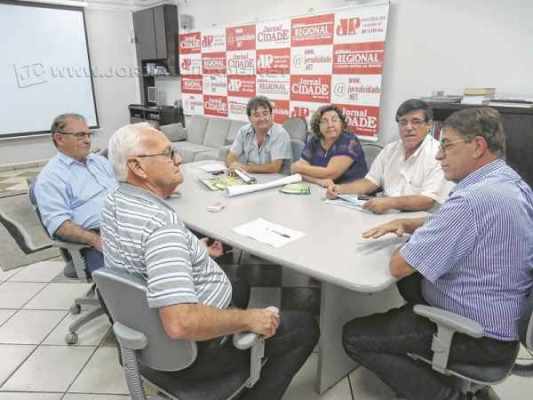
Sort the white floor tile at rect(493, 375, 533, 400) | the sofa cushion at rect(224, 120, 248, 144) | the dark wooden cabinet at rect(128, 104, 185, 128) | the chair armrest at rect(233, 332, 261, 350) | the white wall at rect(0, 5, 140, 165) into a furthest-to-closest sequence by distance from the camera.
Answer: the dark wooden cabinet at rect(128, 104, 185, 128) → the white wall at rect(0, 5, 140, 165) → the sofa cushion at rect(224, 120, 248, 144) → the white floor tile at rect(493, 375, 533, 400) → the chair armrest at rect(233, 332, 261, 350)

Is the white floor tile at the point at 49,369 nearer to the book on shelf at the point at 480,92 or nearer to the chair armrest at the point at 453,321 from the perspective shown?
the chair armrest at the point at 453,321

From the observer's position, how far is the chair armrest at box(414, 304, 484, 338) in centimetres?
108

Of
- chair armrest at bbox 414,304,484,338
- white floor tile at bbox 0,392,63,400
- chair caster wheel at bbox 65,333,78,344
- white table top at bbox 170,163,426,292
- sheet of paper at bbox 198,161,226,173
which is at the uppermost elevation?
white table top at bbox 170,163,426,292

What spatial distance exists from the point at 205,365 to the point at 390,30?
3.42 meters

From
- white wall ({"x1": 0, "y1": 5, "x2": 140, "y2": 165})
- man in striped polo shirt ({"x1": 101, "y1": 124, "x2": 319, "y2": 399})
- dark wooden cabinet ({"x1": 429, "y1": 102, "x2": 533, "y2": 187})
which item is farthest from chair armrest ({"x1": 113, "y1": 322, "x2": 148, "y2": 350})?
white wall ({"x1": 0, "y1": 5, "x2": 140, "y2": 165})

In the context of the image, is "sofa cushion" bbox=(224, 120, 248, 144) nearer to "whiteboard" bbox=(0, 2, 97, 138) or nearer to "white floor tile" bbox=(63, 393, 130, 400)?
"whiteboard" bbox=(0, 2, 97, 138)

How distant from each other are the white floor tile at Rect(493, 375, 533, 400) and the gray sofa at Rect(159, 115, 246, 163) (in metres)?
3.89

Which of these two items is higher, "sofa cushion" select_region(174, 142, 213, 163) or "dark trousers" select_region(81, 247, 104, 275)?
"dark trousers" select_region(81, 247, 104, 275)

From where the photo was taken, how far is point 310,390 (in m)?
1.68

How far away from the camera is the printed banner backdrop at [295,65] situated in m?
3.61

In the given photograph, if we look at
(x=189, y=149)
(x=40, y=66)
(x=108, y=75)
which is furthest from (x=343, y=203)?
(x=108, y=75)

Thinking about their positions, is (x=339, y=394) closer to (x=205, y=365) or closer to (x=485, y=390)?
(x=485, y=390)

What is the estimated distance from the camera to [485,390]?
5.11 ft

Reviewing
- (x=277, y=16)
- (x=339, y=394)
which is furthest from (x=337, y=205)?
(x=277, y=16)
